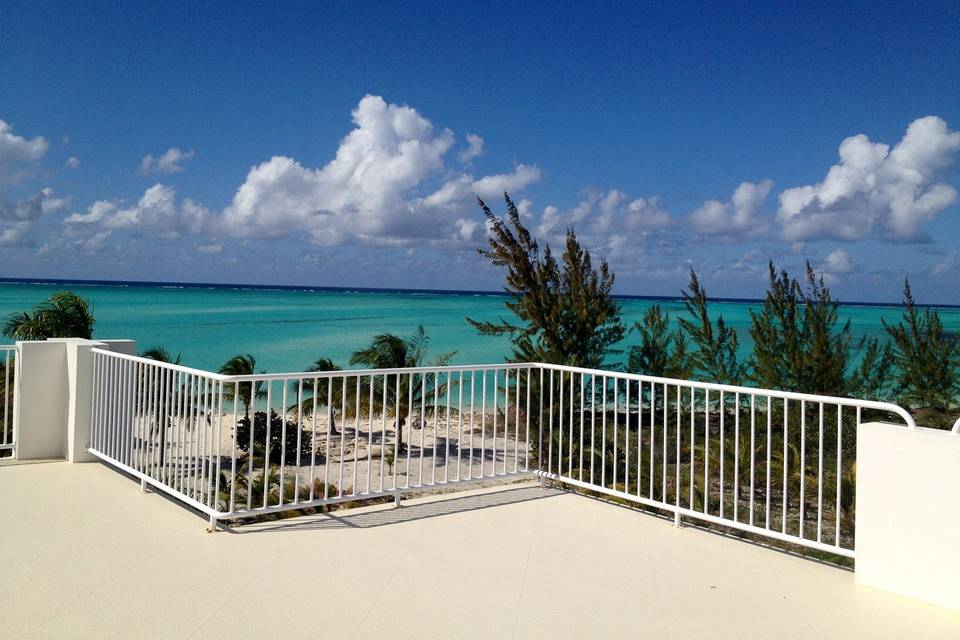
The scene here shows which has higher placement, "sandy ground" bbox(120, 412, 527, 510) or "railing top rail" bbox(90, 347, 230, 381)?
"railing top rail" bbox(90, 347, 230, 381)

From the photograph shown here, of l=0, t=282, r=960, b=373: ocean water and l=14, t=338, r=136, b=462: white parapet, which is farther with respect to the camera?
l=0, t=282, r=960, b=373: ocean water

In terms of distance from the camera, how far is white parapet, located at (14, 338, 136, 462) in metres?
5.25

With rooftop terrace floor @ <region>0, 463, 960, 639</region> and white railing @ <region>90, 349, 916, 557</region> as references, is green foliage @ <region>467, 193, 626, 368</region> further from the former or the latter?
rooftop terrace floor @ <region>0, 463, 960, 639</region>

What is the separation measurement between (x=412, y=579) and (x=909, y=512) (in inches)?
89.5

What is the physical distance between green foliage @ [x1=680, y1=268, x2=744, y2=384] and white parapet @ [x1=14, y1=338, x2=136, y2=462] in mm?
7717

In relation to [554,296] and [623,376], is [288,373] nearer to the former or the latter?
[623,376]

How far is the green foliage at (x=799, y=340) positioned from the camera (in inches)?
348

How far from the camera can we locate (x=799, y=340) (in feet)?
30.0

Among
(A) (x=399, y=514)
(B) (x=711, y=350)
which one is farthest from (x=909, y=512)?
(B) (x=711, y=350)

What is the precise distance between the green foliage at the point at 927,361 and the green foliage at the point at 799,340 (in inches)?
39.5

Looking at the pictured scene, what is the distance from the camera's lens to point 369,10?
14055 mm

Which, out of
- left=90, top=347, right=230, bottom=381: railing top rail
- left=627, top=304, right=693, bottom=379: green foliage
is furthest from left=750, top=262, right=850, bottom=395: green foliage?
left=90, top=347, right=230, bottom=381: railing top rail

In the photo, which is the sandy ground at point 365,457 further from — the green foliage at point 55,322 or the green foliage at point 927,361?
the green foliage at point 927,361

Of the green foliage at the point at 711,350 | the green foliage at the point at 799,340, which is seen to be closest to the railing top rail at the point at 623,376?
the green foliage at the point at 799,340
